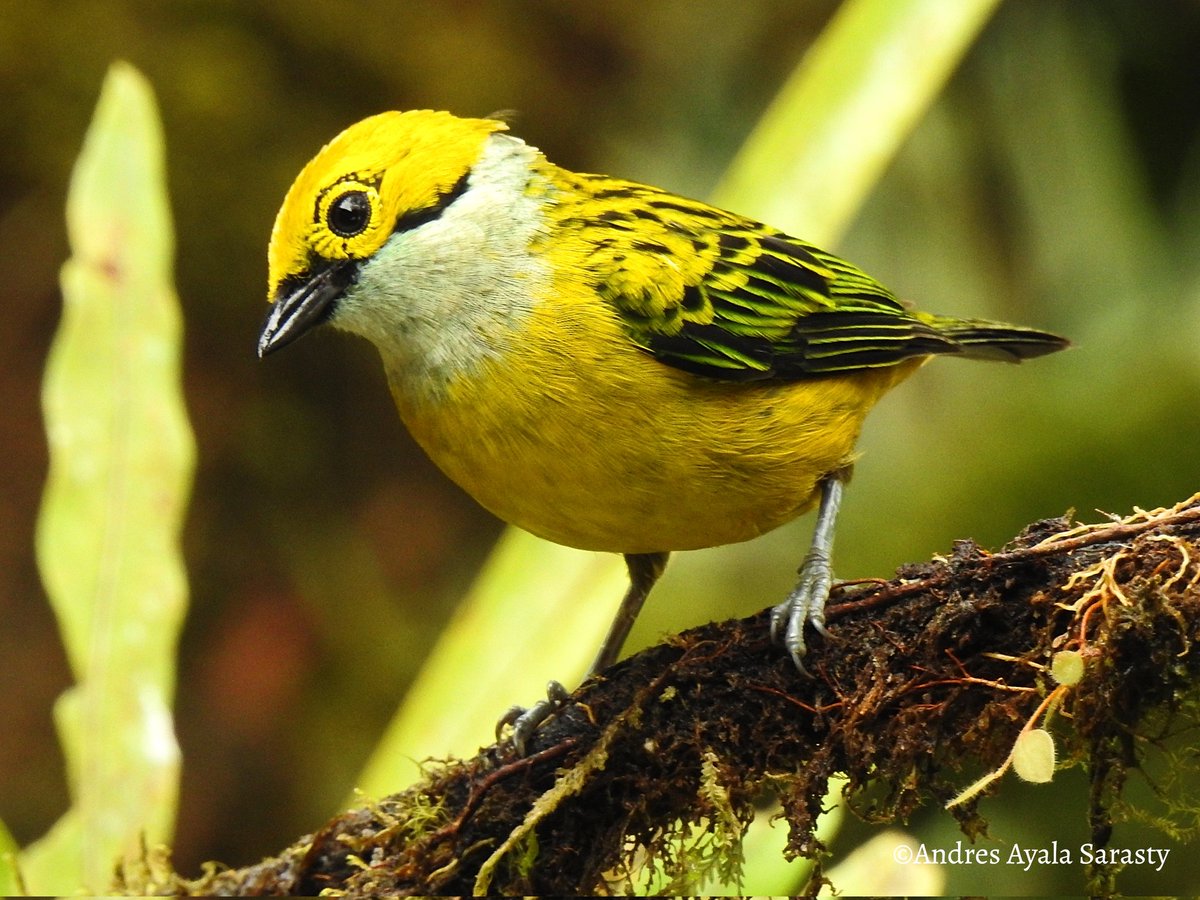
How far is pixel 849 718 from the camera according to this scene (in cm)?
204

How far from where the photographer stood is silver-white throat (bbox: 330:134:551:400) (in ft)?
8.27

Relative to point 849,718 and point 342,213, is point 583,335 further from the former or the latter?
point 849,718

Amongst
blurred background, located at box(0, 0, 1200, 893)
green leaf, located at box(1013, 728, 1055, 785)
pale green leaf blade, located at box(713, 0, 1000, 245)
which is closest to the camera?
green leaf, located at box(1013, 728, 1055, 785)

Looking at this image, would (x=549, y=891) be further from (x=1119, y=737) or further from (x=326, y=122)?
(x=326, y=122)

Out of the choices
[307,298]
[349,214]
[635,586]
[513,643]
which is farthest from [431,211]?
[513,643]

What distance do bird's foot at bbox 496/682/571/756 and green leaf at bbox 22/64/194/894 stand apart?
966mm

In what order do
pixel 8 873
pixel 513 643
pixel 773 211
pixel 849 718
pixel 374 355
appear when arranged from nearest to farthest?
pixel 849 718
pixel 8 873
pixel 513 643
pixel 773 211
pixel 374 355

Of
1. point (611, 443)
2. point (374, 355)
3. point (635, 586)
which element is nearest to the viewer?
point (611, 443)

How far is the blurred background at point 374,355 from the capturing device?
13.9 feet

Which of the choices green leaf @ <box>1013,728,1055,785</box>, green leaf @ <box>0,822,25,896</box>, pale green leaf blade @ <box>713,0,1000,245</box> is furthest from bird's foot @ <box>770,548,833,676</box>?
green leaf @ <box>0,822,25,896</box>

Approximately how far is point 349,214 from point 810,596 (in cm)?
118

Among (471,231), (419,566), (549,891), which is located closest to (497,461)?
(471,231)

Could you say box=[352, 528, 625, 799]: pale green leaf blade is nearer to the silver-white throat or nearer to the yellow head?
the silver-white throat

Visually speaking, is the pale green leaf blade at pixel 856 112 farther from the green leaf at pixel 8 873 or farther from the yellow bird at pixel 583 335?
the green leaf at pixel 8 873
